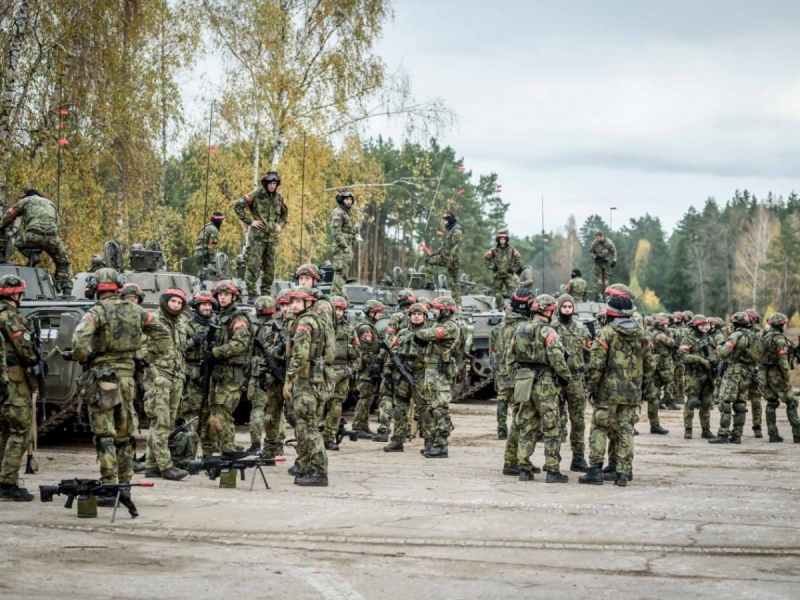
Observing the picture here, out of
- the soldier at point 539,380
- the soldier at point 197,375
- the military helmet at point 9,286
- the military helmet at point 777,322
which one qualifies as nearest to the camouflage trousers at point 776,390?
the military helmet at point 777,322

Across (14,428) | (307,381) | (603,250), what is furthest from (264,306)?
(603,250)

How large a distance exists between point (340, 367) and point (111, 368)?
19.1ft

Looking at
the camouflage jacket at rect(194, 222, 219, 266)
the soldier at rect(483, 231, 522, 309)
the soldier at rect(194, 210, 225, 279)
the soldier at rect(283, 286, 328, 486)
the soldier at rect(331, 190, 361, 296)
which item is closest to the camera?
the soldier at rect(283, 286, 328, 486)

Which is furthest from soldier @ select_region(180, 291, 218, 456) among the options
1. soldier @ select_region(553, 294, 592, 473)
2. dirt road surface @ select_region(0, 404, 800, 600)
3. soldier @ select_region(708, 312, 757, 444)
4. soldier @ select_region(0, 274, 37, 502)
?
soldier @ select_region(708, 312, 757, 444)

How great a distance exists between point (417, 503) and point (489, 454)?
4.59m

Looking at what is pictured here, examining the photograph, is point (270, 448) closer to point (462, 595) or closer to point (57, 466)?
point (57, 466)

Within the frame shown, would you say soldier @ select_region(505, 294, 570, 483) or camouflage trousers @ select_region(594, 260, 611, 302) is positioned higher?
camouflage trousers @ select_region(594, 260, 611, 302)

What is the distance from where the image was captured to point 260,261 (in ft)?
59.6

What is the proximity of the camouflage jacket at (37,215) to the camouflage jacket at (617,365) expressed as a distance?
336 inches

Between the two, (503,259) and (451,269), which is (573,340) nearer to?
(451,269)

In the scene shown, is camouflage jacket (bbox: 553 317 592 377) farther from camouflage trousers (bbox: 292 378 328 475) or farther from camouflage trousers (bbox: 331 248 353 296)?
camouflage trousers (bbox: 331 248 353 296)

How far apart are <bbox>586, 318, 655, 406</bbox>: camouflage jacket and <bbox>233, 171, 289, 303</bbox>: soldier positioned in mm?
7172

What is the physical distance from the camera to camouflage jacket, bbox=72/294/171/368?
943cm

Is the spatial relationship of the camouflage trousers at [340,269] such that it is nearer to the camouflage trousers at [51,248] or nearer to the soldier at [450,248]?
the camouflage trousers at [51,248]
